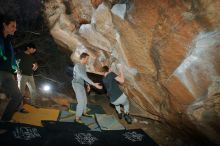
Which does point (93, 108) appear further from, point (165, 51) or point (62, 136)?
point (165, 51)

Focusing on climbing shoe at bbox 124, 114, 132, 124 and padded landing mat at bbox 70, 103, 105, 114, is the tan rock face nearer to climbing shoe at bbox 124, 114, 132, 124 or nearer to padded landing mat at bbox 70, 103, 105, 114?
climbing shoe at bbox 124, 114, 132, 124

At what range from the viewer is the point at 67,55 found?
13.1 m

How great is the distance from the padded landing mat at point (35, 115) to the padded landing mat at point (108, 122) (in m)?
1.43

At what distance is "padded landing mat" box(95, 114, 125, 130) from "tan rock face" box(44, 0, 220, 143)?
4.32 feet

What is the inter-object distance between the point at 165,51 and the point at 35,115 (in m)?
4.47

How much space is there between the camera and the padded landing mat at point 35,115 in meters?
7.39

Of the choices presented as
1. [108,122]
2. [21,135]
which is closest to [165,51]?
[108,122]

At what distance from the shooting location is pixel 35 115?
7.93 m

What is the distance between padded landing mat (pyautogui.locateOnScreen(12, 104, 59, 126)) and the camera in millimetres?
7392

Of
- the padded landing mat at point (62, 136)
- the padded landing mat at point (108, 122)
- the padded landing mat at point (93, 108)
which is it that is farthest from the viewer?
the padded landing mat at point (93, 108)

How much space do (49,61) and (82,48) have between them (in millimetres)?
2673

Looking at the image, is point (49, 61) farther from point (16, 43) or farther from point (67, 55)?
point (16, 43)

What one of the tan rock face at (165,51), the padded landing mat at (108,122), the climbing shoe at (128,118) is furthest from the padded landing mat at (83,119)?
the tan rock face at (165,51)

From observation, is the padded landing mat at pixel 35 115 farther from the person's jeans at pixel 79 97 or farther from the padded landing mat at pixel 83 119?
the person's jeans at pixel 79 97
